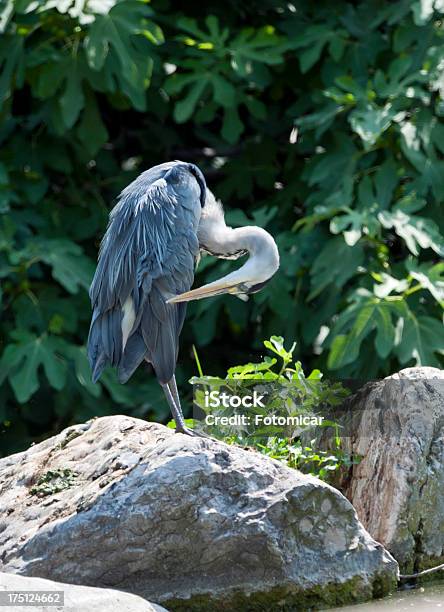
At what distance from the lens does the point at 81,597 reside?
11.7 feet

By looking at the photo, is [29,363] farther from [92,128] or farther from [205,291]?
[205,291]

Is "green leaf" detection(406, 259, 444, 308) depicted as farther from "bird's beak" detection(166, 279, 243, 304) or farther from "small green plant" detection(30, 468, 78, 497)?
"small green plant" detection(30, 468, 78, 497)

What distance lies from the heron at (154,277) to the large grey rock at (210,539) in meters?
0.63

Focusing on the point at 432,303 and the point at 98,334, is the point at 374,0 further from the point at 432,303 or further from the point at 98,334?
the point at 98,334

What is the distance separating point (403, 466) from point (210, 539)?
0.98m

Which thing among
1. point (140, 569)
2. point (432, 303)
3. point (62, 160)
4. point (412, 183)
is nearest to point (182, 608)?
point (140, 569)

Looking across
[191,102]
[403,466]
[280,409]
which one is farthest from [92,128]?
[403,466]

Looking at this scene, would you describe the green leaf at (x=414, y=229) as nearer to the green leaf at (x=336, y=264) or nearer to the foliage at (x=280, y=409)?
the green leaf at (x=336, y=264)

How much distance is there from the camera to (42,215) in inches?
281

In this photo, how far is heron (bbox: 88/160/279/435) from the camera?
477cm

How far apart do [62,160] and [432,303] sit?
2512 mm

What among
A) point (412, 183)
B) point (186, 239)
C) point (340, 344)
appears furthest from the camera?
point (412, 183)

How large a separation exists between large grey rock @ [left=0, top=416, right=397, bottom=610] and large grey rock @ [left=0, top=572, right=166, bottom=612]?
295 mm

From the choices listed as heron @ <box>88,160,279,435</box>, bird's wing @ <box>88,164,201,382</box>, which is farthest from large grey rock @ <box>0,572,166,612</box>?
bird's wing @ <box>88,164,201,382</box>
